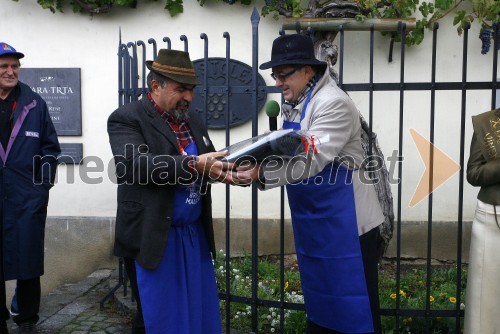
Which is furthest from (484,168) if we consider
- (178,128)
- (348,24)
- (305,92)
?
(348,24)

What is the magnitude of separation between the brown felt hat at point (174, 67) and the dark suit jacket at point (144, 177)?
0.65 feet

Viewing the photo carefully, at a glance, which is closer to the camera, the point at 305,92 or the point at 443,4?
the point at 305,92

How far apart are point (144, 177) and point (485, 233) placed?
6.25ft

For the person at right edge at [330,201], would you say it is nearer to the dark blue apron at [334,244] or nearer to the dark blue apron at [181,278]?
the dark blue apron at [334,244]

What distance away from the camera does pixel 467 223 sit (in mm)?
6277

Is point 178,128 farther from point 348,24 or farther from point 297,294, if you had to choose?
point 348,24

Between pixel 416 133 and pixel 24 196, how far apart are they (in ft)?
12.9

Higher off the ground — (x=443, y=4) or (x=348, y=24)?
(x=443, y=4)

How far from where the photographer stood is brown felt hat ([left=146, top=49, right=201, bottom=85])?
304 cm

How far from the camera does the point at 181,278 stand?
313 cm

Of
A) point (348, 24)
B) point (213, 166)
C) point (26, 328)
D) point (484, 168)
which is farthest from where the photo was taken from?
point (348, 24)

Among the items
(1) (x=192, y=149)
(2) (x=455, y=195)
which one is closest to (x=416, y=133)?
(2) (x=455, y=195)

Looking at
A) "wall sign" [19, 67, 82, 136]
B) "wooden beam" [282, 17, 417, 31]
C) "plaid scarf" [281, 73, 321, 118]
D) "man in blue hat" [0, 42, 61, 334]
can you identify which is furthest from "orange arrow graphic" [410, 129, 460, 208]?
"man in blue hat" [0, 42, 61, 334]

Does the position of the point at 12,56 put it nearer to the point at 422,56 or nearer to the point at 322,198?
the point at 322,198
